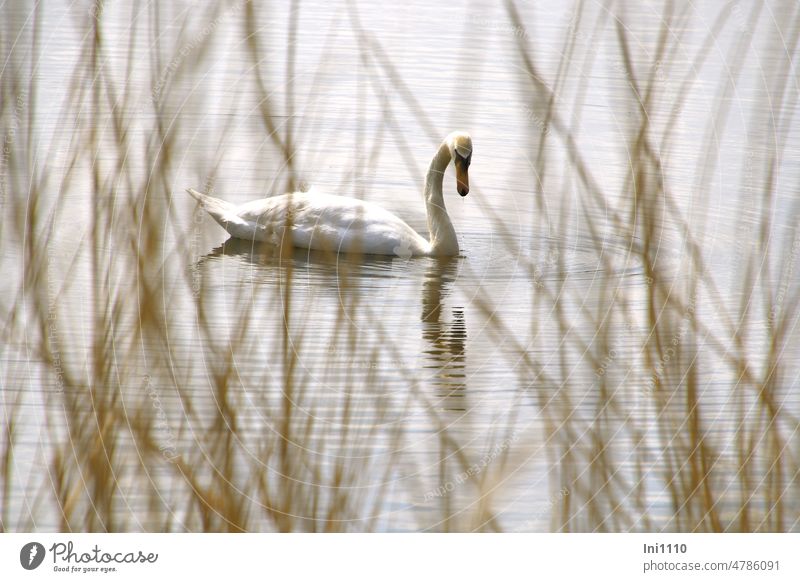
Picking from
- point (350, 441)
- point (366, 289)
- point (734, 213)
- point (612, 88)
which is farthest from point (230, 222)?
point (350, 441)

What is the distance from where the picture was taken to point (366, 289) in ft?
23.1

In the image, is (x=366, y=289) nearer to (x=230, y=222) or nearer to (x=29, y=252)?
(x=230, y=222)

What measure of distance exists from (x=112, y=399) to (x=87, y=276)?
330cm

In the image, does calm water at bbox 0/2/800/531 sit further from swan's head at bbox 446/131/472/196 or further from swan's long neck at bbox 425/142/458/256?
swan's head at bbox 446/131/472/196

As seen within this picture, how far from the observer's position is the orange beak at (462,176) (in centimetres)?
793

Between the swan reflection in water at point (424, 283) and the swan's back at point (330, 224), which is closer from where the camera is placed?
the swan reflection in water at point (424, 283)

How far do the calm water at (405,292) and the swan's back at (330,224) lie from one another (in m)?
0.14

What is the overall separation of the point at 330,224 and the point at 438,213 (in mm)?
757

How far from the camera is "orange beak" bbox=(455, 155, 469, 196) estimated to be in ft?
26.0
